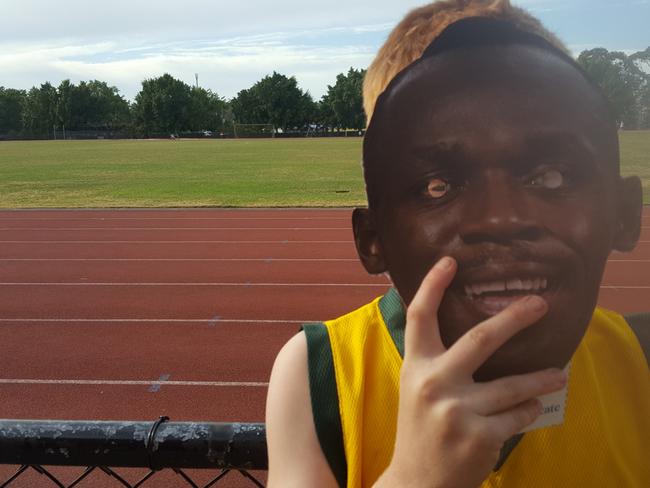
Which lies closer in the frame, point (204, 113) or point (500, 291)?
point (500, 291)

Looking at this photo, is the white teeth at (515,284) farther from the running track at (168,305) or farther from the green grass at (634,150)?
the running track at (168,305)

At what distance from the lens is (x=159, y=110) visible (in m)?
62.4

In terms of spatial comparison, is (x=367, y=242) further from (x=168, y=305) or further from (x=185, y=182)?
(x=185, y=182)

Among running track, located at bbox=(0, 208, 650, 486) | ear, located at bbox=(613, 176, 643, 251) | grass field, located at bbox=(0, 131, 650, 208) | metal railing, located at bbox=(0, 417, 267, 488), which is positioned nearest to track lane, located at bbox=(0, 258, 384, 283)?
running track, located at bbox=(0, 208, 650, 486)

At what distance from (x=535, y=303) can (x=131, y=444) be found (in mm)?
931

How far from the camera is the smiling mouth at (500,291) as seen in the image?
58 centimetres

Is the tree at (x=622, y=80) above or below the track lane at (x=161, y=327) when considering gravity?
above

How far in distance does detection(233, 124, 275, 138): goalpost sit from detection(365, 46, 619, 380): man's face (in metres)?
53.2

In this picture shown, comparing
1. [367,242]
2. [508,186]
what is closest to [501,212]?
[508,186]

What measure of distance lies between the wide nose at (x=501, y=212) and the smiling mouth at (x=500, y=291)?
0.12 feet

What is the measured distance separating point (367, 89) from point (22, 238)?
10.6 metres

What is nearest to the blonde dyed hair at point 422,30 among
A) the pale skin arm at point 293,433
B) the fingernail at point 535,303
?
the fingernail at point 535,303

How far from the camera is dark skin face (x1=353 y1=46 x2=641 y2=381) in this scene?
0.58 meters

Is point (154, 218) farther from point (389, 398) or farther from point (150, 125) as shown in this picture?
point (150, 125)
